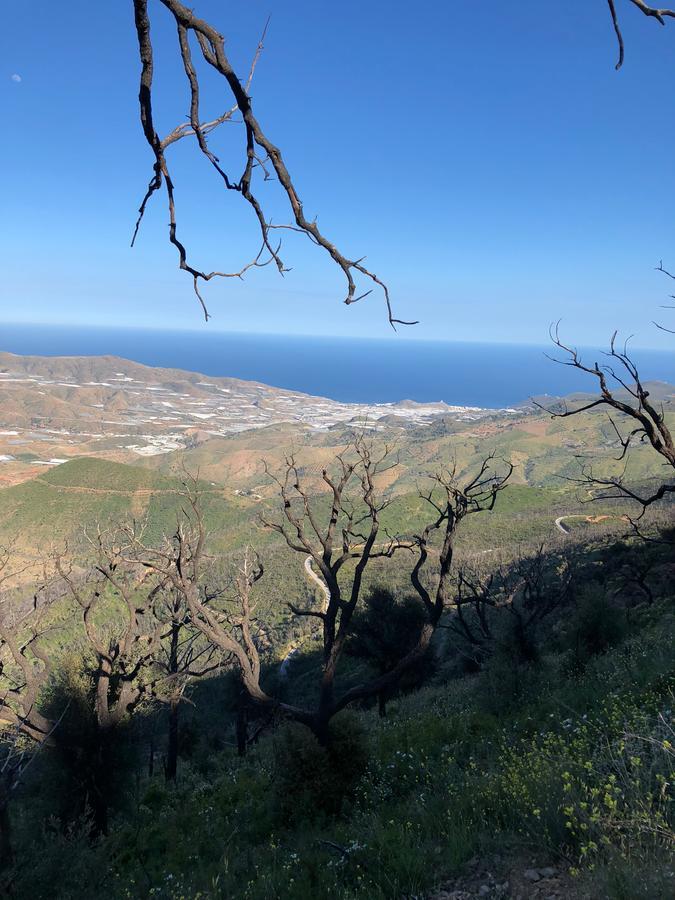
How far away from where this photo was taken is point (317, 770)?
8.56 m

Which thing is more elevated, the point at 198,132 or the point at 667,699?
the point at 198,132

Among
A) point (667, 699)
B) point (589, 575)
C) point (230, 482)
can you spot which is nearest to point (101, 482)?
point (230, 482)

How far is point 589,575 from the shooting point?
1312 inches

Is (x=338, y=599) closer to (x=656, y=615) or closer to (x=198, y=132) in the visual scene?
(x=198, y=132)

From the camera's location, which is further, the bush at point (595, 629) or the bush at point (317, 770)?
the bush at point (595, 629)

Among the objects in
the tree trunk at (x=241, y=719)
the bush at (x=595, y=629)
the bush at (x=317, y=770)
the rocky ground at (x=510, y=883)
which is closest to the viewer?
the rocky ground at (x=510, y=883)

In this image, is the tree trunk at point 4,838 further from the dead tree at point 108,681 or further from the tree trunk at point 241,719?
the tree trunk at point 241,719

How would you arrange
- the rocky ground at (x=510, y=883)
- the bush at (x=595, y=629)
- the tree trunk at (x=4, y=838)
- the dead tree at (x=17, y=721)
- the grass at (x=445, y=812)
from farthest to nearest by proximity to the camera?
the bush at (x=595, y=629)
the dead tree at (x=17, y=721)
the tree trunk at (x=4, y=838)
the grass at (x=445, y=812)
the rocky ground at (x=510, y=883)

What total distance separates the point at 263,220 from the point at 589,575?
36.8m

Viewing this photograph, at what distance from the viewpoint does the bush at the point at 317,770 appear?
8.30 meters

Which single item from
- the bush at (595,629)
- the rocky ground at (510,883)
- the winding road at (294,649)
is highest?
the rocky ground at (510,883)

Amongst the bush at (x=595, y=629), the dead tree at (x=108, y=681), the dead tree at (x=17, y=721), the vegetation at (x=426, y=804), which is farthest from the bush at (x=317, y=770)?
the bush at (x=595, y=629)

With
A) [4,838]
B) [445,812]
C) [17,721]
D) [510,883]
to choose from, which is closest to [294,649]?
[17,721]

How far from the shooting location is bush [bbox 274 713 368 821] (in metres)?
8.30
